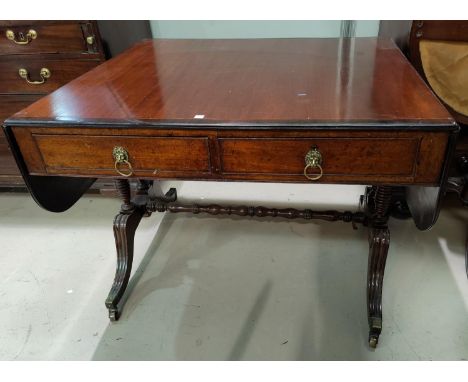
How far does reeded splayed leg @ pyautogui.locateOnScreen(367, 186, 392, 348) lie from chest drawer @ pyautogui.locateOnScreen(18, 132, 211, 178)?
70 centimetres

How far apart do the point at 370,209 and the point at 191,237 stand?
886 mm

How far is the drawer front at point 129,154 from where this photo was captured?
1027mm

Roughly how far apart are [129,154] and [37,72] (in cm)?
103

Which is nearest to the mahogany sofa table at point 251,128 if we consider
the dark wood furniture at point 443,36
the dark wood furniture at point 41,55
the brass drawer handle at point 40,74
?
the dark wood furniture at point 443,36

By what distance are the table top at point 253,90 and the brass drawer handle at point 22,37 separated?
1.56 feet

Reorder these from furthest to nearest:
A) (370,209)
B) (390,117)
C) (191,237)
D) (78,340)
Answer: (191,237), (370,209), (78,340), (390,117)

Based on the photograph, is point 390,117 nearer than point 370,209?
Yes

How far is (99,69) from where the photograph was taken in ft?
4.56

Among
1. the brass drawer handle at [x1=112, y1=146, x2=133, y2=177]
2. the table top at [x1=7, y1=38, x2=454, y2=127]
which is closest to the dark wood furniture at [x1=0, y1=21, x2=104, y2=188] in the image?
the table top at [x1=7, y1=38, x2=454, y2=127]

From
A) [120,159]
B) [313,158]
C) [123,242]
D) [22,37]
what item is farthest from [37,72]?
[313,158]

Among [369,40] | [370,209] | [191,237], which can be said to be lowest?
[191,237]

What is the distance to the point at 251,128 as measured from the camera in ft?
3.14
